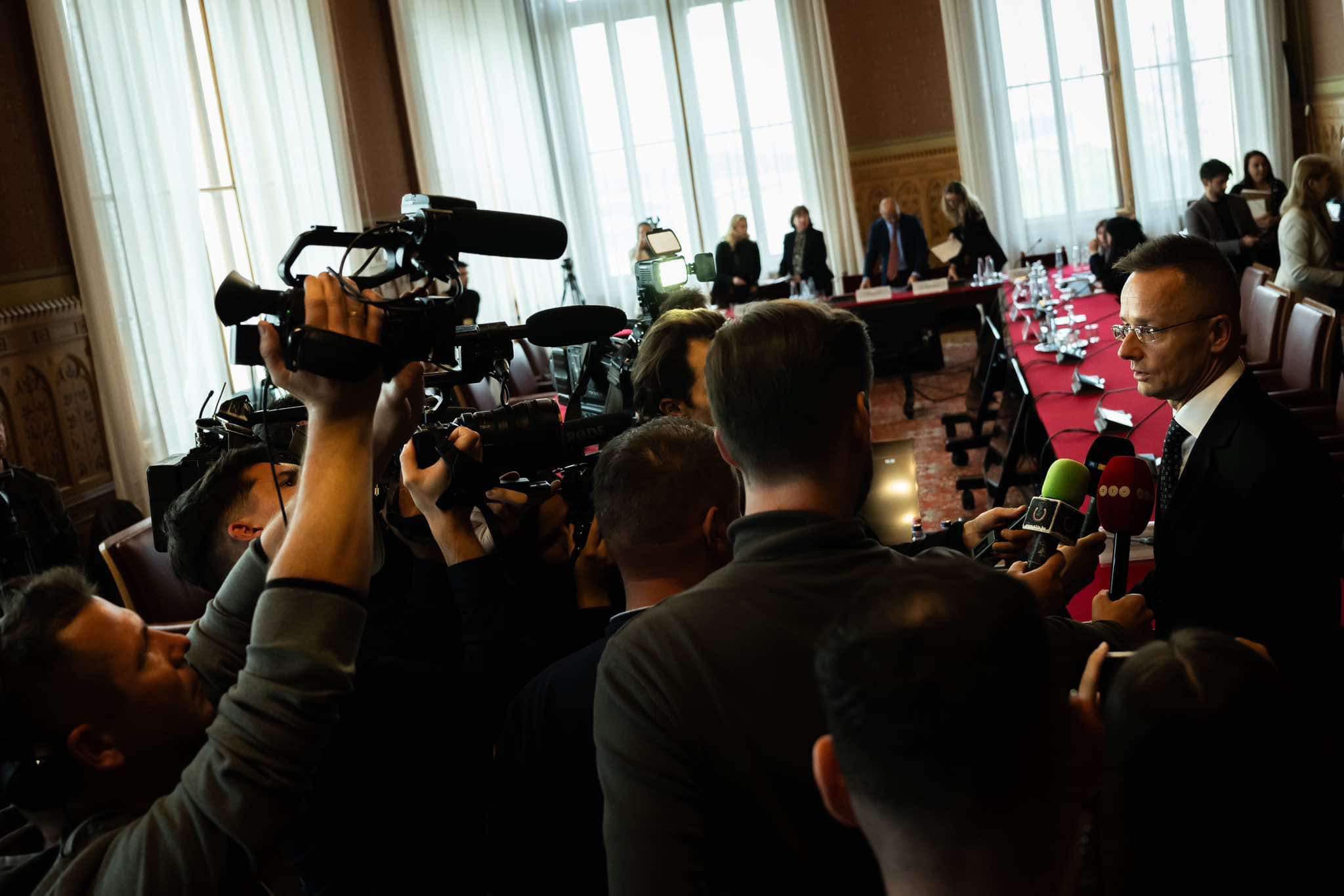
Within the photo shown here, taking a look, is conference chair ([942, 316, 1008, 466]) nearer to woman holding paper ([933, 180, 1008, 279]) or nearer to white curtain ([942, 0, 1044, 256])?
woman holding paper ([933, 180, 1008, 279])

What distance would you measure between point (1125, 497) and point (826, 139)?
9759mm

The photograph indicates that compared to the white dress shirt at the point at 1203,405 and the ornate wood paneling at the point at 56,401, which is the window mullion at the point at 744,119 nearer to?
the ornate wood paneling at the point at 56,401

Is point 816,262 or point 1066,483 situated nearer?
point 1066,483

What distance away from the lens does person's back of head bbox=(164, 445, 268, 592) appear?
6.28 feet

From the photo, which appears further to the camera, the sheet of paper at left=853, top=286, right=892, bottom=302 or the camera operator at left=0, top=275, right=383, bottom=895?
the sheet of paper at left=853, top=286, right=892, bottom=302

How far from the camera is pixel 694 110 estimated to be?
11.5 metres

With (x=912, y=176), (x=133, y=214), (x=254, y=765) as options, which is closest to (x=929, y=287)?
(x=912, y=176)

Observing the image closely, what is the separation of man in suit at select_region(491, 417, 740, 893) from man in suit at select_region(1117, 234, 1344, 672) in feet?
2.76

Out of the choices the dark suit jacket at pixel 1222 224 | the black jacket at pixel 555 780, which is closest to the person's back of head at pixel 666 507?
the black jacket at pixel 555 780

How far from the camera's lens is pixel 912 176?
37.3 ft

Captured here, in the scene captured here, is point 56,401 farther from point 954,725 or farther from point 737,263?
point 737,263

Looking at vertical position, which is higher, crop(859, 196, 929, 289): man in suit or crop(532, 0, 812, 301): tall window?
crop(532, 0, 812, 301): tall window

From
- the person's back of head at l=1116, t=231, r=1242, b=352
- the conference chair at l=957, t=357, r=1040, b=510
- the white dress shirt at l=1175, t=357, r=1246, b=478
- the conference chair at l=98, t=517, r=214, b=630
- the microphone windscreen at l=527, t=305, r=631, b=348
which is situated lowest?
the conference chair at l=957, t=357, r=1040, b=510

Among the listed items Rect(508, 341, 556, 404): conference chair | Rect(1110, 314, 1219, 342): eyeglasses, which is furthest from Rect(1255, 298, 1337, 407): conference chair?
Rect(508, 341, 556, 404): conference chair
